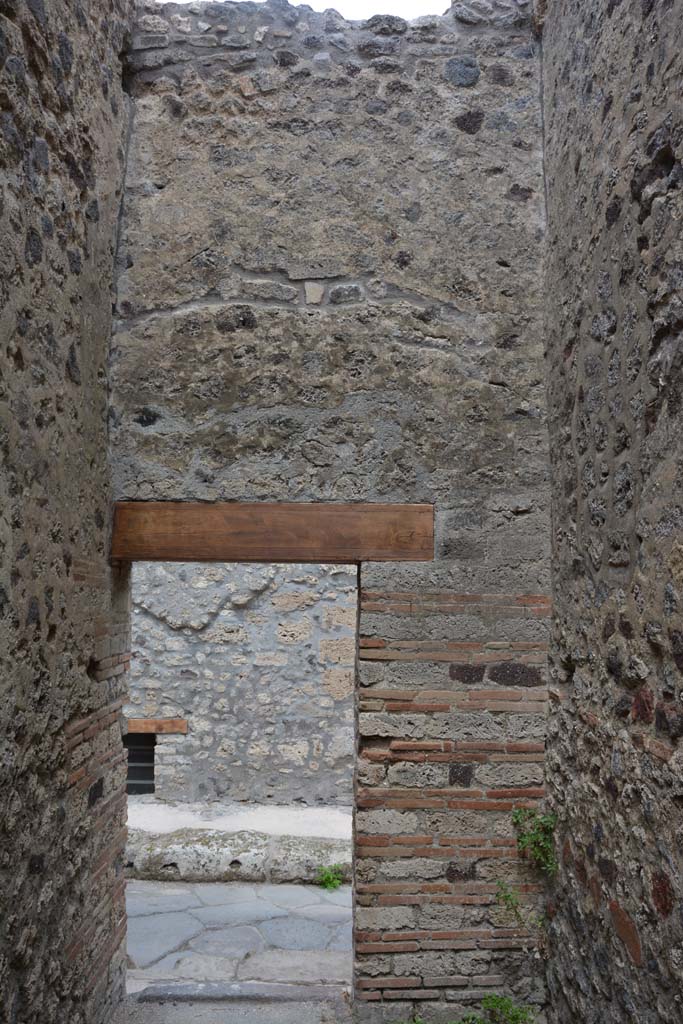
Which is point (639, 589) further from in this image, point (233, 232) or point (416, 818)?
point (233, 232)

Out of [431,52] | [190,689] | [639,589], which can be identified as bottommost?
[190,689]

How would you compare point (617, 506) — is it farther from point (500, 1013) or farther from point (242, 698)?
point (242, 698)

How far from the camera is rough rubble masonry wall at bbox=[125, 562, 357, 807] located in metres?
5.99

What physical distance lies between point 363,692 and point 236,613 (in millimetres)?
3031

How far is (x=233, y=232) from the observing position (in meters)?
3.53

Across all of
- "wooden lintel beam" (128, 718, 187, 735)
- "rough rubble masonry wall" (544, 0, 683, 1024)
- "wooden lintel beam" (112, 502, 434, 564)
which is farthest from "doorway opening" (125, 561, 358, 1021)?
"rough rubble masonry wall" (544, 0, 683, 1024)

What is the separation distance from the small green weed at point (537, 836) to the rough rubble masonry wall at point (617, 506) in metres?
0.11

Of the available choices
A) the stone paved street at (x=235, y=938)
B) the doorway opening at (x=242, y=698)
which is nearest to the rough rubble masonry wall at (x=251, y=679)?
the doorway opening at (x=242, y=698)

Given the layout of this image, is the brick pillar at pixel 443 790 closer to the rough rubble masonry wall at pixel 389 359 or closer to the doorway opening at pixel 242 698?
the rough rubble masonry wall at pixel 389 359

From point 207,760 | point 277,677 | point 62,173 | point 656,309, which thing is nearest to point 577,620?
point 656,309

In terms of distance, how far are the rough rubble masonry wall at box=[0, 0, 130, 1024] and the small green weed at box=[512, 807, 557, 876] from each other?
165 cm

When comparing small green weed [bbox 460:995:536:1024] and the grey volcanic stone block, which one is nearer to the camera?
small green weed [bbox 460:995:536:1024]

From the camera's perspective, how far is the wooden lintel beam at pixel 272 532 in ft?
10.8

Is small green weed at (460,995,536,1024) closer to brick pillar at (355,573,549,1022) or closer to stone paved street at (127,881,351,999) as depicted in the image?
brick pillar at (355,573,549,1022)
